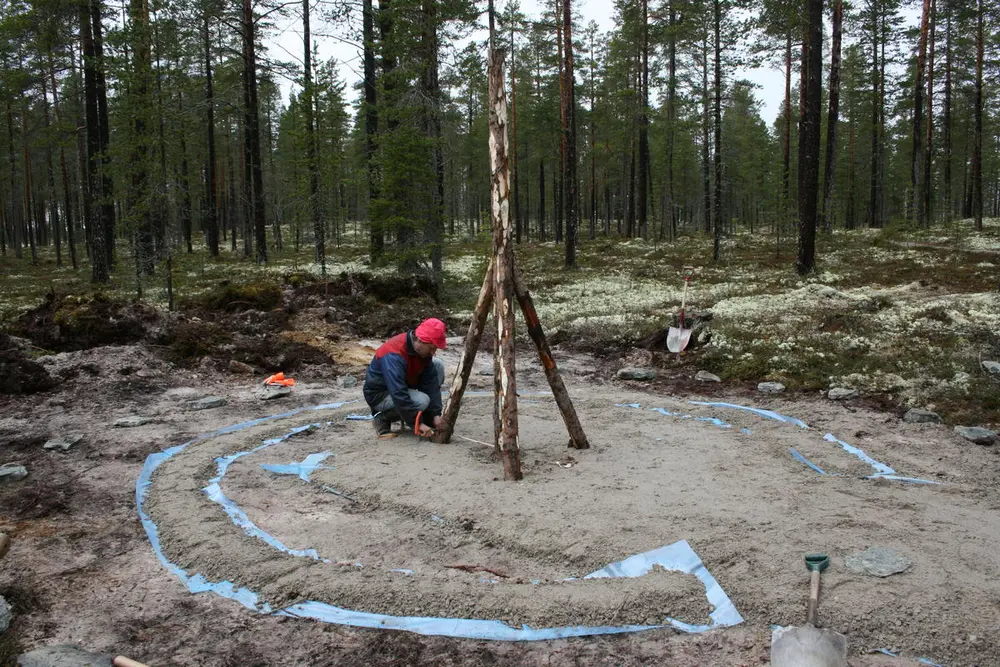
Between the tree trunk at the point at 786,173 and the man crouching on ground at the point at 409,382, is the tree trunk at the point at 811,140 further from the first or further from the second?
the man crouching on ground at the point at 409,382

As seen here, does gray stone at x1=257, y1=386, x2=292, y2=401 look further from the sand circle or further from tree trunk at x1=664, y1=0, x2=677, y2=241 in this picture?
tree trunk at x1=664, y1=0, x2=677, y2=241

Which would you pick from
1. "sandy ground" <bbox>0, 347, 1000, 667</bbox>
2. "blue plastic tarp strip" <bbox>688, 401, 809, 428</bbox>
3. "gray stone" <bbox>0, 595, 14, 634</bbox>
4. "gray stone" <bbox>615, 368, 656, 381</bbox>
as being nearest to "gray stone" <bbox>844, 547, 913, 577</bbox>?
"sandy ground" <bbox>0, 347, 1000, 667</bbox>

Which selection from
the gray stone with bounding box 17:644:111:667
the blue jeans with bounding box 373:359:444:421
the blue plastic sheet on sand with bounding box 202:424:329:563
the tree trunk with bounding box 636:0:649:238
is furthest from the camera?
the tree trunk with bounding box 636:0:649:238

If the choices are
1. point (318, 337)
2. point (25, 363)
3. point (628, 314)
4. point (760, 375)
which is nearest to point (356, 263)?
point (318, 337)

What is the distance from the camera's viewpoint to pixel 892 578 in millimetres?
3379

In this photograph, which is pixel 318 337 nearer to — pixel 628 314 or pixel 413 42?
pixel 628 314

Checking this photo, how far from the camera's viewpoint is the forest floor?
3.10 metres

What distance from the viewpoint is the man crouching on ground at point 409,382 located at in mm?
5930

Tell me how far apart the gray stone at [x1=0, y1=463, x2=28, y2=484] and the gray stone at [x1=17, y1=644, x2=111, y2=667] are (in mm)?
2999

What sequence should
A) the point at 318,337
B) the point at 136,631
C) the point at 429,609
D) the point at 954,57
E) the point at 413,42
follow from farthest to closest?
the point at 954,57 → the point at 413,42 → the point at 318,337 → the point at 429,609 → the point at 136,631

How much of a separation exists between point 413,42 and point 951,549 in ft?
52.2

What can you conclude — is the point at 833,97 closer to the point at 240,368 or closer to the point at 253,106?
the point at 253,106

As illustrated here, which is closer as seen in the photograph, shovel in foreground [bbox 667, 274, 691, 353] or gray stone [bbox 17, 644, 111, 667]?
gray stone [bbox 17, 644, 111, 667]

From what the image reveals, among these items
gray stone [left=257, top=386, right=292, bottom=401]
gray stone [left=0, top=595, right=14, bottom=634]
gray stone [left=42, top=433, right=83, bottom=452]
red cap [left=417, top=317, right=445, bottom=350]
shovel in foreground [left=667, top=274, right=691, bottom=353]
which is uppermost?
red cap [left=417, top=317, right=445, bottom=350]
